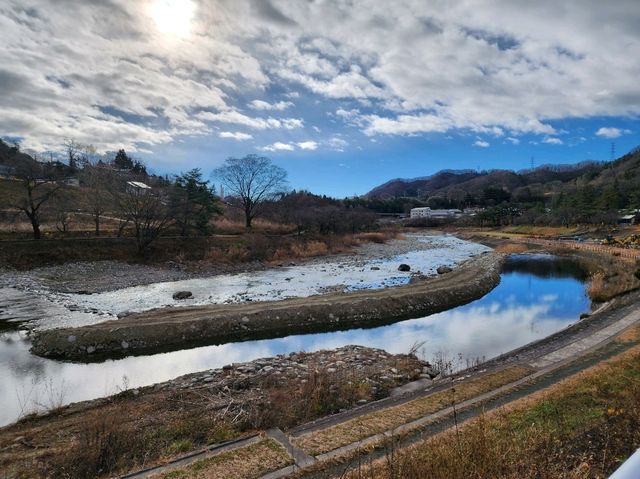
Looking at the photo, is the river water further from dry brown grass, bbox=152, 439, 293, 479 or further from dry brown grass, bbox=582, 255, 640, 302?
dry brown grass, bbox=152, 439, 293, 479

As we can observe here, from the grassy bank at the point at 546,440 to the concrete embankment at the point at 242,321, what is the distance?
1266 centimetres

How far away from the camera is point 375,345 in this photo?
55.4 ft

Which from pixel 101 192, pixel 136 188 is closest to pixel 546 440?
pixel 136 188

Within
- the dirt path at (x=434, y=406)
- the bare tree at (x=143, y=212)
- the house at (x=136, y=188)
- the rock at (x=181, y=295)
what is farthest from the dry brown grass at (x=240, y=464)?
the house at (x=136, y=188)

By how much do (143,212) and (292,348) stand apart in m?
29.2

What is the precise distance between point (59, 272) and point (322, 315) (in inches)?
904

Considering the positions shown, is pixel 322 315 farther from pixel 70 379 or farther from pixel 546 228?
pixel 546 228

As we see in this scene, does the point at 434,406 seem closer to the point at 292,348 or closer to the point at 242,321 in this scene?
the point at 292,348

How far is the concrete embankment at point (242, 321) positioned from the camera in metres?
15.7

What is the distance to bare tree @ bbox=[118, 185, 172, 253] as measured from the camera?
37.7m

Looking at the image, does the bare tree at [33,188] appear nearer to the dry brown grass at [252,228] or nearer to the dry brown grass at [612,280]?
the dry brown grass at [252,228]

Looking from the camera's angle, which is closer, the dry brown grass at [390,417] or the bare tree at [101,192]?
the dry brown grass at [390,417]

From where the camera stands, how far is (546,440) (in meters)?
5.10

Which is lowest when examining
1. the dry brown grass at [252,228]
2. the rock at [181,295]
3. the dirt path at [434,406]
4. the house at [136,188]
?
the rock at [181,295]
